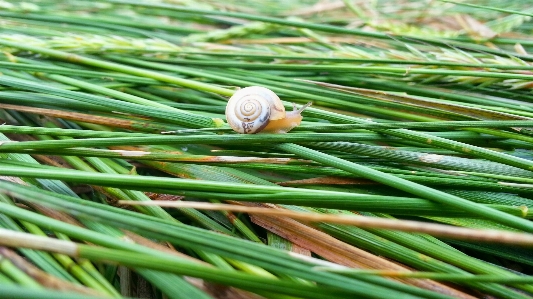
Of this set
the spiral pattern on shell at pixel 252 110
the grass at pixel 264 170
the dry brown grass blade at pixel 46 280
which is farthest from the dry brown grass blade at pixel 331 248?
the dry brown grass blade at pixel 46 280

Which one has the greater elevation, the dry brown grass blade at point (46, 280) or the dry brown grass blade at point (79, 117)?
the dry brown grass blade at point (79, 117)

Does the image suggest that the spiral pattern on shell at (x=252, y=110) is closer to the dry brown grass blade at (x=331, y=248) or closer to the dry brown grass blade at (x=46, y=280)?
the dry brown grass blade at (x=331, y=248)

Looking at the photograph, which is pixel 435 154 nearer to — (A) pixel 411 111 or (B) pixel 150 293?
(A) pixel 411 111

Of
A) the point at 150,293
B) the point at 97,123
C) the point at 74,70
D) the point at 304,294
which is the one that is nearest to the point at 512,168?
the point at 304,294

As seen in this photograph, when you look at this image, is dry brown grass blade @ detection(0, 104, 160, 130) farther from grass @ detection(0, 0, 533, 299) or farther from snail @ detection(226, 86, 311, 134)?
snail @ detection(226, 86, 311, 134)

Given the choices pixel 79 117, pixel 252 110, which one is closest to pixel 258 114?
pixel 252 110

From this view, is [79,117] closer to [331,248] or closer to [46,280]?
[46,280]

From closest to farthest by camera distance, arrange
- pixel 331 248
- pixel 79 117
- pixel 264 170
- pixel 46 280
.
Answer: pixel 46 280, pixel 331 248, pixel 264 170, pixel 79 117

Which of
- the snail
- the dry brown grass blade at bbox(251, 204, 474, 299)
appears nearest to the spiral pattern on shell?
the snail
